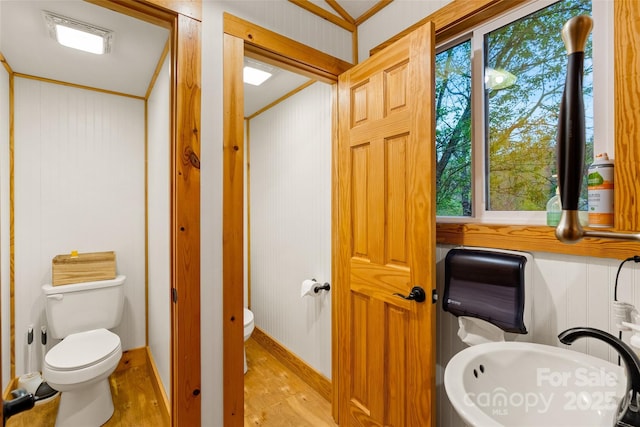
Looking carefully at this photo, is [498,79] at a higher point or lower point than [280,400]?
higher

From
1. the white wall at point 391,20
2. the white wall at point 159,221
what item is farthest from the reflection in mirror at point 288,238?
the white wall at point 159,221

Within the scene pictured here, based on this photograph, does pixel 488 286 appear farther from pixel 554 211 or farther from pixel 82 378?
pixel 82 378

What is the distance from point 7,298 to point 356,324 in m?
2.35

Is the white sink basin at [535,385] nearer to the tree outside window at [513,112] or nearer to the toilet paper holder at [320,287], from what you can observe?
the tree outside window at [513,112]

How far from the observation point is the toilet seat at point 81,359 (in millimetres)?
1844

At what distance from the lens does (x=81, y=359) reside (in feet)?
6.35

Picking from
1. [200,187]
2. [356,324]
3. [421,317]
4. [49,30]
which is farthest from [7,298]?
[421,317]

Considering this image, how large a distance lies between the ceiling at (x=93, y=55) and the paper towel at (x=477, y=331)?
5.78 ft

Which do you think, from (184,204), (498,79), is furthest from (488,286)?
(184,204)

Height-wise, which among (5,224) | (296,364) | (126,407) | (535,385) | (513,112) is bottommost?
(126,407)

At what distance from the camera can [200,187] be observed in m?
1.40

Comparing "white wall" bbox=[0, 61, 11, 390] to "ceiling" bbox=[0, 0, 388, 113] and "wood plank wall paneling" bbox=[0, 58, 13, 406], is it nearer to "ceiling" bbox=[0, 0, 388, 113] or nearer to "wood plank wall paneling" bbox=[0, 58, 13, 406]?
"wood plank wall paneling" bbox=[0, 58, 13, 406]

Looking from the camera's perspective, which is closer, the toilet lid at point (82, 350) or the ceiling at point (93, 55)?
the ceiling at point (93, 55)

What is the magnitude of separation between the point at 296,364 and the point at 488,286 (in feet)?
5.83
